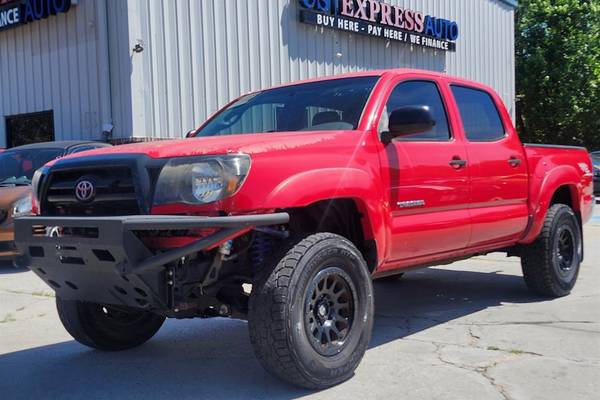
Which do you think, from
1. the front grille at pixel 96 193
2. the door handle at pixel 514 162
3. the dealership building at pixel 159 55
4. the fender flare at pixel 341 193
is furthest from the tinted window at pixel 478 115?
the dealership building at pixel 159 55

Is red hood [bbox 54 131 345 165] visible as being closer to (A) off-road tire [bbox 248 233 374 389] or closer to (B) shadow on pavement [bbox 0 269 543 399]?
(A) off-road tire [bbox 248 233 374 389]

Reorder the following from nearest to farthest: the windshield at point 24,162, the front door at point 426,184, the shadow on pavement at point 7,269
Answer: the front door at point 426,184
the shadow on pavement at point 7,269
the windshield at point 24,162

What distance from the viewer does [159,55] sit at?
11719 millimetres

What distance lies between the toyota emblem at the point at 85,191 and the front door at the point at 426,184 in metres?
1.79

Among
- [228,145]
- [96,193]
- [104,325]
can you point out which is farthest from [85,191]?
[104,325]

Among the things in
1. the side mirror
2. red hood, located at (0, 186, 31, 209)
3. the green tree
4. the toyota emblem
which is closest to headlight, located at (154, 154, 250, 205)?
the toyota emblem

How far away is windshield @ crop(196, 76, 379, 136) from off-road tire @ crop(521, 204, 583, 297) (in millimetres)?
2401

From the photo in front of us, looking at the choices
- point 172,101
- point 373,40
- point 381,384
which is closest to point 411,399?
point 381,384

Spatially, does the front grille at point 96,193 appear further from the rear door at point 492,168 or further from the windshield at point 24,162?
the windshield at point 24,162

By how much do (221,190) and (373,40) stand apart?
13.9 m

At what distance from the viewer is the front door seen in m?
4.29

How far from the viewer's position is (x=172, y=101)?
11.9 m

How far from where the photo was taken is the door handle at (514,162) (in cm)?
542

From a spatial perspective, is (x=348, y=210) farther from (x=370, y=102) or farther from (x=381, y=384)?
(x=381, y=384)
